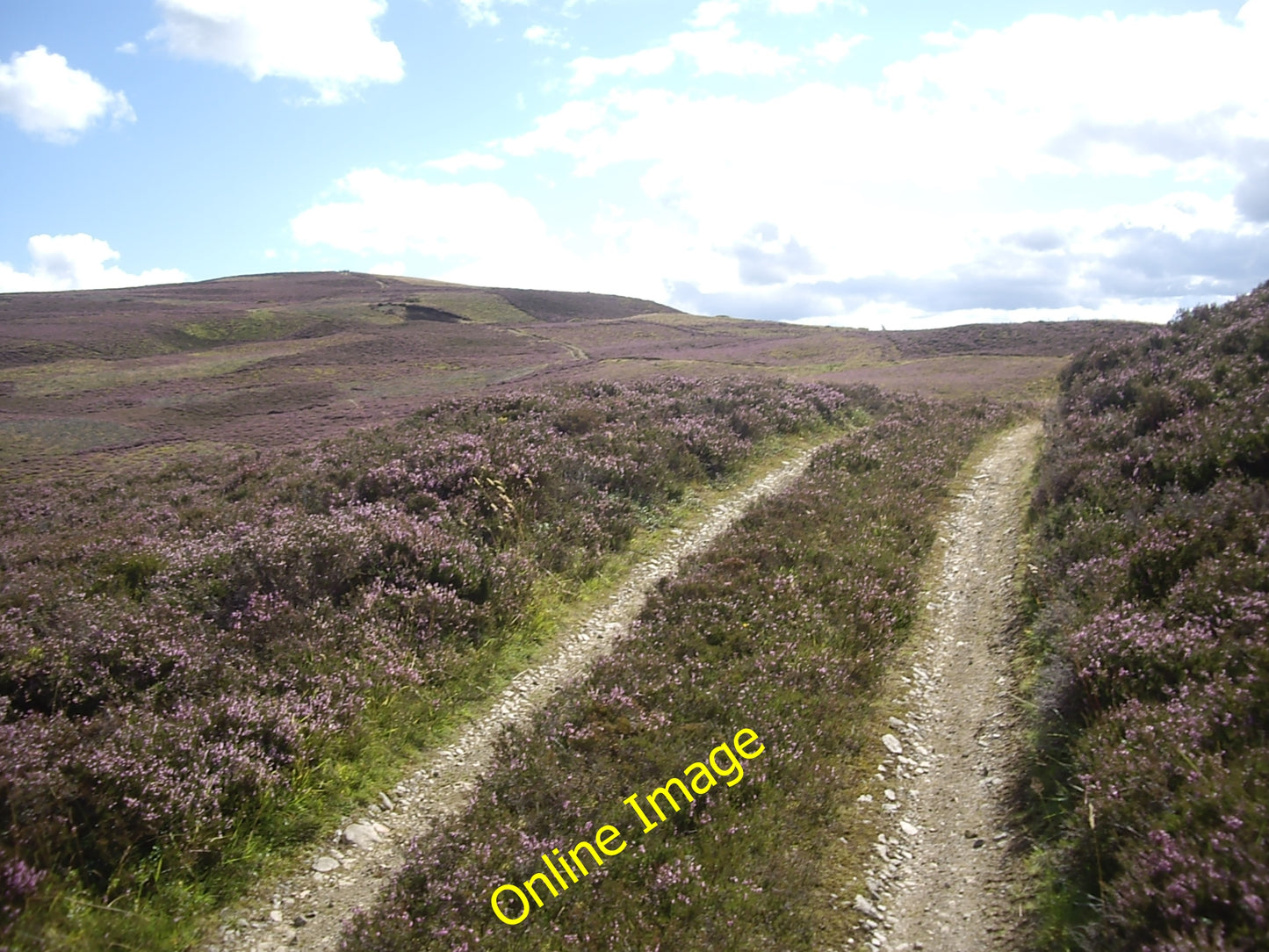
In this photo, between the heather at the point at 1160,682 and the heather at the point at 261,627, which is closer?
the heather at the point at 1160,682

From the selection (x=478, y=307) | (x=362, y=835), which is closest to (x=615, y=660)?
(x=362, y=835)

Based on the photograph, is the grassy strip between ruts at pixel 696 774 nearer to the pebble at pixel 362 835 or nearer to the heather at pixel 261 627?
the pebble at pixel 362 835

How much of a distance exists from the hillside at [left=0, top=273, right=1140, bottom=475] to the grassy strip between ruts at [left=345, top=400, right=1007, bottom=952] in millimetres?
25702

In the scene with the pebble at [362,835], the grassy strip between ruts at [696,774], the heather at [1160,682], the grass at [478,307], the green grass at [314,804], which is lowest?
the pebble at [362,835]

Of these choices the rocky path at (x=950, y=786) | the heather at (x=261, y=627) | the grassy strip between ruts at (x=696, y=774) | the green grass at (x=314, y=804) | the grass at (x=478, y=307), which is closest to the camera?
the green grass at (x=314, y=804)

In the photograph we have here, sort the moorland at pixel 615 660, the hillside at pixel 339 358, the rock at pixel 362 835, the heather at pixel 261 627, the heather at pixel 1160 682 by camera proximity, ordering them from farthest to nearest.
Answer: the hillside at pixel 339 358
the rock at pixel 362 835
the heather at pixel 261 627
the moorland at pixel 615 660
the heather at pixel 1160 682

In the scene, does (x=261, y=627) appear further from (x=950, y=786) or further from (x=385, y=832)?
(x=950, y=786)

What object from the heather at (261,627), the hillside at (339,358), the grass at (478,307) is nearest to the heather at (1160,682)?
the heather at (261,627)

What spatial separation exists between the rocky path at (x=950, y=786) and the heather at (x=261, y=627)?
526 centimetres

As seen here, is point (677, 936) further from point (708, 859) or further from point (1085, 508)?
point (1085, 508)

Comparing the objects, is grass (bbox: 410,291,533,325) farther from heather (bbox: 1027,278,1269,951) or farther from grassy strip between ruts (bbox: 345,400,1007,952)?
heather (bbox: 1027,278,1269,951)

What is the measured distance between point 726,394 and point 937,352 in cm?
3630

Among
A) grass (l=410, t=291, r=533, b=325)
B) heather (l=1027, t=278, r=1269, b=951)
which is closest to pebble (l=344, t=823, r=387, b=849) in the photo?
heather (l=1027, t=278, r=1269, b=951)

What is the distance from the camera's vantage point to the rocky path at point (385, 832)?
18.3ft
